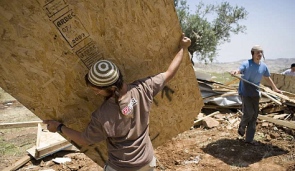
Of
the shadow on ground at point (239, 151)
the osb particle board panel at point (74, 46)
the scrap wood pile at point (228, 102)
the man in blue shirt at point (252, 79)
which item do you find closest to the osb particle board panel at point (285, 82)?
the scrap wood pile at point (228, 102)

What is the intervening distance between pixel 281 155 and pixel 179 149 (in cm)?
236

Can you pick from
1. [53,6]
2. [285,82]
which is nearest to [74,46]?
[53,6]

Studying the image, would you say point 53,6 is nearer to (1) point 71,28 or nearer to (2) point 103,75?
(1) point 71,28

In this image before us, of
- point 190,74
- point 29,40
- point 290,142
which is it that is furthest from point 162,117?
point 290,142

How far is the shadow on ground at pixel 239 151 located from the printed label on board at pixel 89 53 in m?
4.17

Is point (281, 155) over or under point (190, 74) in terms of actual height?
under

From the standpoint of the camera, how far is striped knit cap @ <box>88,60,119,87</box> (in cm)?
214

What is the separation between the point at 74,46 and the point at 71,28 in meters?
0.19

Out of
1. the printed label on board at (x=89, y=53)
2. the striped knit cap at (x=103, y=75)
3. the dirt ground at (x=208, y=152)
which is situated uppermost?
the printed label on board at (x=89, y=53)

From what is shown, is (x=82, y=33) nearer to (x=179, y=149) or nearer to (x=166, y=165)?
(x=166, y=165)

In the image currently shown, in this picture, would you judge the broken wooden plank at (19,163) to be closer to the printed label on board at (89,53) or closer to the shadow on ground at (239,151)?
the printed label on board at (89,53)

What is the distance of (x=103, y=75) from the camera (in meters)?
2.13

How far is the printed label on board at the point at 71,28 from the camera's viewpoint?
2.41m

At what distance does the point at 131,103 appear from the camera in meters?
2.34
